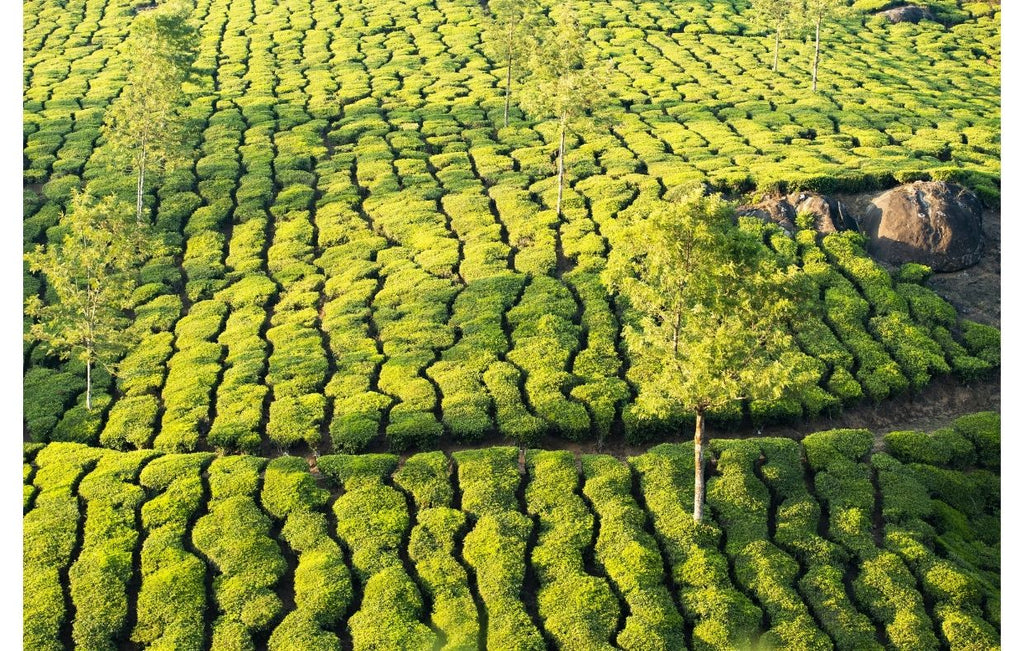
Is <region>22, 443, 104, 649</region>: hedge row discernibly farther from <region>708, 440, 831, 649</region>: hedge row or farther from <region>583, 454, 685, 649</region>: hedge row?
<region>708, 440, 831, 649</region>: hedge row

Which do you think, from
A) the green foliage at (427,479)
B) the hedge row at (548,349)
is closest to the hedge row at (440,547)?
the green foliage at (427,479)

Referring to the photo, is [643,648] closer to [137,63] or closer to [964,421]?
[964,421]

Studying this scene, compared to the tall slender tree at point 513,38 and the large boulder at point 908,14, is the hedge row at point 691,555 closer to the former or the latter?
the tall slender tree at point 513,38

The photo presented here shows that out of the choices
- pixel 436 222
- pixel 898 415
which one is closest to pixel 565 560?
pixel 898 415

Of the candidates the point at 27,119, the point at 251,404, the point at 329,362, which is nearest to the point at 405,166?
the point at 329,362

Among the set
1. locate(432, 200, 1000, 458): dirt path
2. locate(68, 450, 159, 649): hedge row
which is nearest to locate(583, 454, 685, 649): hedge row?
locate(432, 200, 1000, 458): dirt path

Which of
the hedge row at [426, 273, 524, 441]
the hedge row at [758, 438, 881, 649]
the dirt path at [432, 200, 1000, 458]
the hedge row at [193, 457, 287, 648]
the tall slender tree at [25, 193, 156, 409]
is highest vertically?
the tall slender tree at [25, 193, 156, 409]
